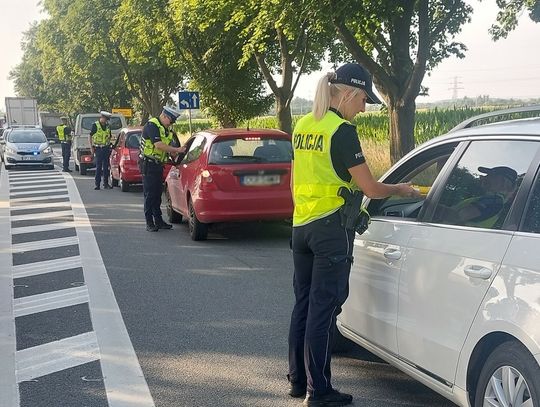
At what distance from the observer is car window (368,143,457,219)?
434 centimetres

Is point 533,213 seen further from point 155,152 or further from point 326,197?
point 155,152

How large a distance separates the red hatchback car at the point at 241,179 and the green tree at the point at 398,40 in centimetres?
566

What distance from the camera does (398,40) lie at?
16.3m

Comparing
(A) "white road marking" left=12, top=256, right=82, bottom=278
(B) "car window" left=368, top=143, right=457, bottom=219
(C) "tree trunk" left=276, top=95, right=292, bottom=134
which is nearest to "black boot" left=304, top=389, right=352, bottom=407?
(B) "car window" left=368, top=143, right=457, bottom=219

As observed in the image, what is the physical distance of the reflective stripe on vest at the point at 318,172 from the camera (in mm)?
4215

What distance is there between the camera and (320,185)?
4.26 m

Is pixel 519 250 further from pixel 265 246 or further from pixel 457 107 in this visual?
pixel 457 107

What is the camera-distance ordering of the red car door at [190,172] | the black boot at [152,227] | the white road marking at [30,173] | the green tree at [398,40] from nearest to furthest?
the red car door at [190,172] → the black boot at [152,227] → the green tree at [398,40] → the white road marking at [30,173]

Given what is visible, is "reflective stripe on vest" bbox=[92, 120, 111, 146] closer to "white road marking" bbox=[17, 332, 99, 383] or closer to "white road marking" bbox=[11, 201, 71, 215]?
"white road marking" bbox=[11, 201, 71, 215]

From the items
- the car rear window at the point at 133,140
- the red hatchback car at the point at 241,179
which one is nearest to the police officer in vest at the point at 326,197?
the red hatchback car at the point at 241,179

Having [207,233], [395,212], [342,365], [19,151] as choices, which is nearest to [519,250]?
[395,212]

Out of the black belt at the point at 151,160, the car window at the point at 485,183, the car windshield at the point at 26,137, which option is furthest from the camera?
the car windshield at the point at 26,137

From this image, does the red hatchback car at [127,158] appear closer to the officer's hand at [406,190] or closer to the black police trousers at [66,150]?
the black police trousers at [66,150]

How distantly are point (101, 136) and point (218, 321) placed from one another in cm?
1334
